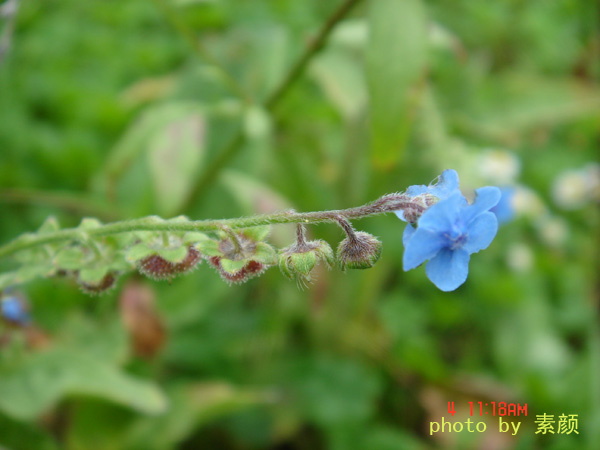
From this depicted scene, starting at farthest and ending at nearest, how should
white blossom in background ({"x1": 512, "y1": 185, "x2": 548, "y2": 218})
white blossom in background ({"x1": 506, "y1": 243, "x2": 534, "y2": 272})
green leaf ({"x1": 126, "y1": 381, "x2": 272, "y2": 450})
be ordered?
white blossom in background ({"x1": 512, "y1": 185, "x2": 548, "y2": 218}) < white blossom in background ({"x1": 506, "y1": 243, "x2": 534, "y2": 272}) < green leaf ({"x1": 126, "y1": 381, "x2": 272, "y2": 450})

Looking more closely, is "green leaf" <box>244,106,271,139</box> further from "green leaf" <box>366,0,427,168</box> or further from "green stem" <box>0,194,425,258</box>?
"green stem" <box>0,194,425,258</box>

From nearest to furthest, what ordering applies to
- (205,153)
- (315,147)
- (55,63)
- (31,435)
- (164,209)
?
(31,435) < (164,209) < (205,153) < (315,147) < (55,63)

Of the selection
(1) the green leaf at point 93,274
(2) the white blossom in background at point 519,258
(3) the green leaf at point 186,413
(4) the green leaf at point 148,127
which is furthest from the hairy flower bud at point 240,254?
(2) the white blossom in background at point 519,258

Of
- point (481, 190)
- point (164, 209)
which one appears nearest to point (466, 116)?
point (164, 209)

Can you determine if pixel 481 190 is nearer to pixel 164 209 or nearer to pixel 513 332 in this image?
pixel 164 209

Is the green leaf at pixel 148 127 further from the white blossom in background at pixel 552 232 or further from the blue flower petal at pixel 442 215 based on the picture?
the white blossom in background at pixel 552 232
